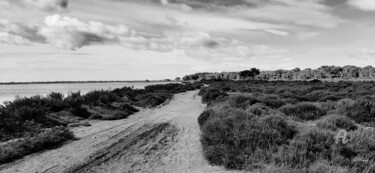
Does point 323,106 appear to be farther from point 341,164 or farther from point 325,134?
point 341,164

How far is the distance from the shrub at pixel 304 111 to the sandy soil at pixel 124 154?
6.47 metres

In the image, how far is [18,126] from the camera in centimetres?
1111

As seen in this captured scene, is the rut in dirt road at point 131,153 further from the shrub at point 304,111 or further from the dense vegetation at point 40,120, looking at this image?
the shrub at point 304,111

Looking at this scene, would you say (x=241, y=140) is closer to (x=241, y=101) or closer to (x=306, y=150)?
(x=306, y=150)

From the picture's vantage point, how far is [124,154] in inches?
315

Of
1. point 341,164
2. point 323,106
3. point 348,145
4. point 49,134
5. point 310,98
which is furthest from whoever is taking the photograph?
point 310,98

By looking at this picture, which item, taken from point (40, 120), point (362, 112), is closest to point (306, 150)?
point (362, 112)

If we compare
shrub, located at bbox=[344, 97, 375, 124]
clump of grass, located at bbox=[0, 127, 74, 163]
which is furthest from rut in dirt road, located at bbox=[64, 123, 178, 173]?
shrub, located at bbox=[344, 97, 375, 124]

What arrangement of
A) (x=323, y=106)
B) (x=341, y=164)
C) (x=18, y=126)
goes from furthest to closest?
1. (x=323, y=106)
2. (x=18, y=126)
3. (x=341, y=164)

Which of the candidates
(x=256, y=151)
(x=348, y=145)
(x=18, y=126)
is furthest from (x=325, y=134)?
(x=18, y=126)

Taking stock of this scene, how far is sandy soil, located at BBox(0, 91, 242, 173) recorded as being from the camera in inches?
268

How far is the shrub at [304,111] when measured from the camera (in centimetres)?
1409

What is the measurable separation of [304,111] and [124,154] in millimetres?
11119

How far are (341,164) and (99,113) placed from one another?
13805 millimetres
